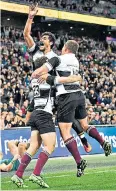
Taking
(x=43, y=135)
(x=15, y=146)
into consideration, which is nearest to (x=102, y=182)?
(x=43, y=135)

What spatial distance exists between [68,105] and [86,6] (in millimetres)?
26693

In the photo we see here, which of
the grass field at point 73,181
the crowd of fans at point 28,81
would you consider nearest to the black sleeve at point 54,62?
the grass field at point 73,181

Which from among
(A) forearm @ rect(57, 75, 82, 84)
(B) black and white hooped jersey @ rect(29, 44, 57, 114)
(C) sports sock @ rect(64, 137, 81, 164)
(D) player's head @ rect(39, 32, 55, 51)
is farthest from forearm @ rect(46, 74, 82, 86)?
(C) sports sock @ rect(64, 137, 81, 164)

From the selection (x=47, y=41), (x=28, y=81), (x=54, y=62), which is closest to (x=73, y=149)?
(x=54, y=62)

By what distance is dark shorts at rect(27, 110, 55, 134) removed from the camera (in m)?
8.25

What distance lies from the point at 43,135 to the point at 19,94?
44.1ft

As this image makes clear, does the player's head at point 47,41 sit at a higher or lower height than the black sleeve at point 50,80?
higher

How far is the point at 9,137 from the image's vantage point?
15.5 metres

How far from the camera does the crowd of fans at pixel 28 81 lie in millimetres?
19328

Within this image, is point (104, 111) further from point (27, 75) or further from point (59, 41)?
point (59, 41)

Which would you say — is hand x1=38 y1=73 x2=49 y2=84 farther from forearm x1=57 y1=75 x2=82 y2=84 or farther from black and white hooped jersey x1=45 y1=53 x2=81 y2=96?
black and white hooped jersey x1=45 y1=53 x2=81 y2=96

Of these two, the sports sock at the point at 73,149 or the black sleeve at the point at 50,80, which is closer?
the black sleeve at the point at 50,80

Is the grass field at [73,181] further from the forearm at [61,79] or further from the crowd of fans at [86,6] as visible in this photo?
the crowd of fans at [86,6]

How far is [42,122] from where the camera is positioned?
8281 mm
